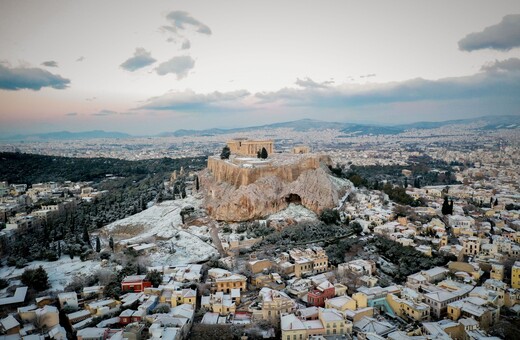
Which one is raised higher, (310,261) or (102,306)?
(102,306)

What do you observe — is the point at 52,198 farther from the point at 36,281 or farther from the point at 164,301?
the point at 164,301

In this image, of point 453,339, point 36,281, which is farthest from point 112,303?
point 453,339

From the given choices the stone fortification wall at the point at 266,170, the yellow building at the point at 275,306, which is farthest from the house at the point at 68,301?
the stone fortification wall at the point at 266,170

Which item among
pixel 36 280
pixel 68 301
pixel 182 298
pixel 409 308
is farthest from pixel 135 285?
pixel 409 308

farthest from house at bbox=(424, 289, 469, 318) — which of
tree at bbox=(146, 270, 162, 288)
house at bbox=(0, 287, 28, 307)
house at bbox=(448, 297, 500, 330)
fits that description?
house at bbox=(0, 287, 28, 307)

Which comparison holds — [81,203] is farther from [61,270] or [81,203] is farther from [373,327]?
[373,327]

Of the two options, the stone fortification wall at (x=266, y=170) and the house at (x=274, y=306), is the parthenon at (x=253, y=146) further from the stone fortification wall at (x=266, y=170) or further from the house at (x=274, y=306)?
the house at (x=274, y=306)
